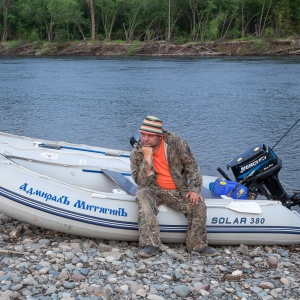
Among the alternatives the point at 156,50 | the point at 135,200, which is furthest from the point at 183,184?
the point at 156,50

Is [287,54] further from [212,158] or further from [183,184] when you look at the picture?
[183,184]

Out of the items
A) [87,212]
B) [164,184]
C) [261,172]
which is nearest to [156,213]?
[164,184]

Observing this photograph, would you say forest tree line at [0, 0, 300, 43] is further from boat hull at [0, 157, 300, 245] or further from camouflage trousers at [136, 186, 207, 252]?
camouflage trousers at [136, 186, 207, 252]

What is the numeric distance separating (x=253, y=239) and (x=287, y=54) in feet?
152

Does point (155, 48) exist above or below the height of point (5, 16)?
below

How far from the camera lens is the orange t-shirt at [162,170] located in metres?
5.93

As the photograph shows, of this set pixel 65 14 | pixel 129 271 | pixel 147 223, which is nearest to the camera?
pixel 129 271

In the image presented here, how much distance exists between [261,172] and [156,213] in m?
1.82

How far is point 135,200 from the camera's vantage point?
6090 millimetres

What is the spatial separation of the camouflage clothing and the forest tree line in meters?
54.2

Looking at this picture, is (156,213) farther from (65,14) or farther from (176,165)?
(65,14)

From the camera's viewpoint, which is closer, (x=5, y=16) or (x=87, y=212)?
(x=87, y=212)

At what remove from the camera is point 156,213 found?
6.04 metres

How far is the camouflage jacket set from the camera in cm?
590
